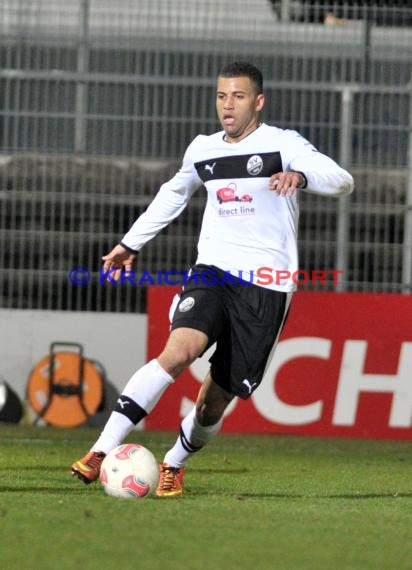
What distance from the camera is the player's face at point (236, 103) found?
752 cm

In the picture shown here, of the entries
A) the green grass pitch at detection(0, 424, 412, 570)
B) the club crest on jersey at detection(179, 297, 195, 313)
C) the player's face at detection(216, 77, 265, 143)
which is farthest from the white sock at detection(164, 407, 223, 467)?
the player's face at detection(216, 77, 265, 143)

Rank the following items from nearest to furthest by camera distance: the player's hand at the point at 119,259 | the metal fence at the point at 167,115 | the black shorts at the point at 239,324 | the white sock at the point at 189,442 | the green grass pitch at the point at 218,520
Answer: the green grass pitch at the point at 218,520 < the black shorts at the point at 239,324 < the white sock at the point at 189,442 < the player's hand at the point at 119,259 < the metal fence at the point at 167,115

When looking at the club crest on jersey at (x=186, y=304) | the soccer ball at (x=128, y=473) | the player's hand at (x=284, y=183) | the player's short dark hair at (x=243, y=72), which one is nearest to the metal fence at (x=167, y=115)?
the player's short dark hair at (x=243, y=72)

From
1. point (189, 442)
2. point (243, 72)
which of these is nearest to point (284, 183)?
point (243, 72)

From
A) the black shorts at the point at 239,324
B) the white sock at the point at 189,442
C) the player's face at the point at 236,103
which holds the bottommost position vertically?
the white sock at the point at 189,442

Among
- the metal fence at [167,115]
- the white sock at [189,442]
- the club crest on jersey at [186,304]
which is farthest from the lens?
the metal fence at [167,115]

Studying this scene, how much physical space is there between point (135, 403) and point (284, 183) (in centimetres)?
131

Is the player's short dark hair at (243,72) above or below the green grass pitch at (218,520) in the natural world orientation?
above

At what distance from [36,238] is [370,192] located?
3.28 m

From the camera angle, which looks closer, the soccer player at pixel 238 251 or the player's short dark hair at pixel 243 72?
the soccer player at pixel 238 251

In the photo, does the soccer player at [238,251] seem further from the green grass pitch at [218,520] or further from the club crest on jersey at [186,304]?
the green grass pitch at [218,520]

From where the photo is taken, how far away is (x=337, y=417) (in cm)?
1317

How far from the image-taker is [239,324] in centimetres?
739

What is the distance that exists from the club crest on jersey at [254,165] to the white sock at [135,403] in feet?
3.82
